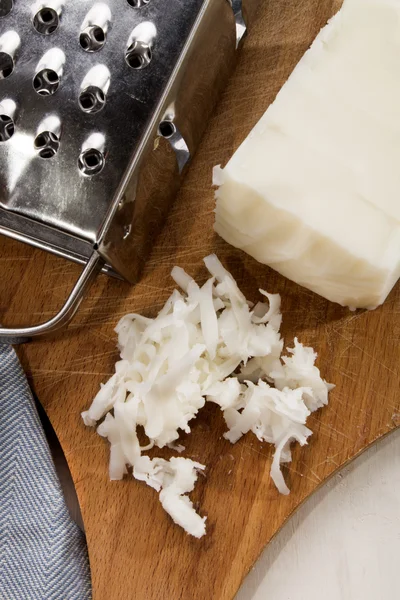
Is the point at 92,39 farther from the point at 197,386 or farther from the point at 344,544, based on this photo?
the point at 344,544

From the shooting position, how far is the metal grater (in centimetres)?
127

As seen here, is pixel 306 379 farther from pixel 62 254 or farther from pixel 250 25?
pixel 250 25

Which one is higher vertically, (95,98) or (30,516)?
(95,98)

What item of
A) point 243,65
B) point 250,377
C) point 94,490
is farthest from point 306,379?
point 243,65

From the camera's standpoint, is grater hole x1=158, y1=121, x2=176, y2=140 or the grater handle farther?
grater hole x1=158, y1=121, x2=176, y2=140

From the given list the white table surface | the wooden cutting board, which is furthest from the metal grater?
the white table surface

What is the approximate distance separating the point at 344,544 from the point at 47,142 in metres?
1.09

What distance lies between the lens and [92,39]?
4.23ft

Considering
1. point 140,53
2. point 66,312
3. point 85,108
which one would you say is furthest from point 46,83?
point 66,312

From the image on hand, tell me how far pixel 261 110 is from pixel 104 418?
756 mm

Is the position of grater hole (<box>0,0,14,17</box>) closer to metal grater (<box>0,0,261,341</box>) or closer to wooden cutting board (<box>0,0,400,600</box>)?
metal grater (<box>0,0,261,341</box>)

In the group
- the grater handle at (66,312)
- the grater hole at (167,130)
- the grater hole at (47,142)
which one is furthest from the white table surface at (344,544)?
the grater hole at (47,142)

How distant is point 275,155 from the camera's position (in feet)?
4.17

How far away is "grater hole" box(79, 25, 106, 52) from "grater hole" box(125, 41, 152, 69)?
5 centimetres
